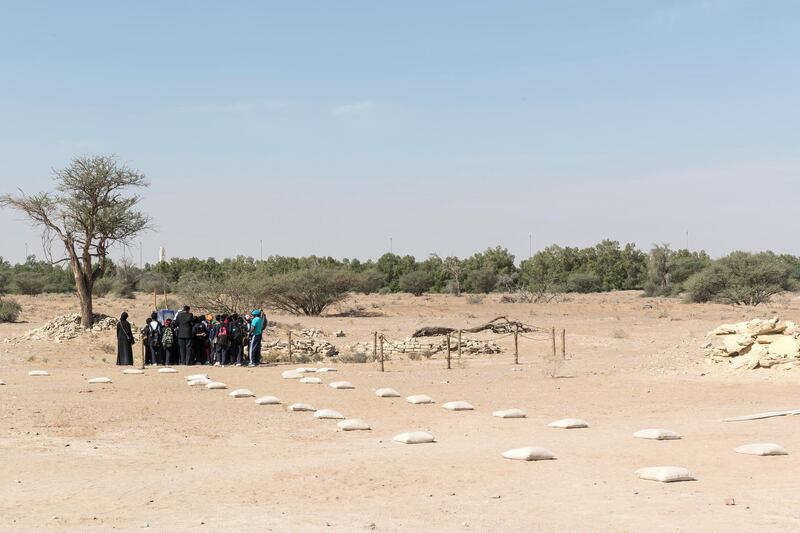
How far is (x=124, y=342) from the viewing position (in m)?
24.8

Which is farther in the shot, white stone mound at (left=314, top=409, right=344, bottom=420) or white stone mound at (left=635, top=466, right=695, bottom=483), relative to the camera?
white stone mound at (left=314, top=409, right=344, bottom=420)

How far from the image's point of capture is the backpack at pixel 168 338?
2481 centimetres

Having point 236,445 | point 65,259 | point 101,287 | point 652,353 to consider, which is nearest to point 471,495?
point 236,445

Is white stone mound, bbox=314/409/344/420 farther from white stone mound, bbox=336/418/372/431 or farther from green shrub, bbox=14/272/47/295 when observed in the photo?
green shrub, bbox=14/272/47/295

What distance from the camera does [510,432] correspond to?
45.3 feet

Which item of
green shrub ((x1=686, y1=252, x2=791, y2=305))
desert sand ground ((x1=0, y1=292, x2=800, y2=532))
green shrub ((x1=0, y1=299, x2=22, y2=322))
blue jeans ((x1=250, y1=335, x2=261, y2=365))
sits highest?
green shrub ((x1=686, y1=252, x2=791, y2=305))

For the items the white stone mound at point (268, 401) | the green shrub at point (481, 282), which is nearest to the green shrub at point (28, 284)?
the green shrub at point (481, 282)

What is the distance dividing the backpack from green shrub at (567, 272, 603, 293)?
59057 mm

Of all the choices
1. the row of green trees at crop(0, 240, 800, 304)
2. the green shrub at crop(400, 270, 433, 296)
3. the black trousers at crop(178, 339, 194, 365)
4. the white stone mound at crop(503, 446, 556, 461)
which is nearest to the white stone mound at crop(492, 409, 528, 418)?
the white stone mound at crop(503, 446, 556, 461)

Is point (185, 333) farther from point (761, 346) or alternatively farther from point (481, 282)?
point (481, 282)

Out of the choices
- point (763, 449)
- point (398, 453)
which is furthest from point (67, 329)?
point (763, 449)

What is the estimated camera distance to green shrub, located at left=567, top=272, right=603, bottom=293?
8044 cm

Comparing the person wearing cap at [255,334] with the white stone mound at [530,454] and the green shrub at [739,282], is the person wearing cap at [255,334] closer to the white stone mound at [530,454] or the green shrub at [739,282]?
the white stone mound at [530,454]

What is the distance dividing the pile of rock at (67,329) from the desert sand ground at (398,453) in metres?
6.25
